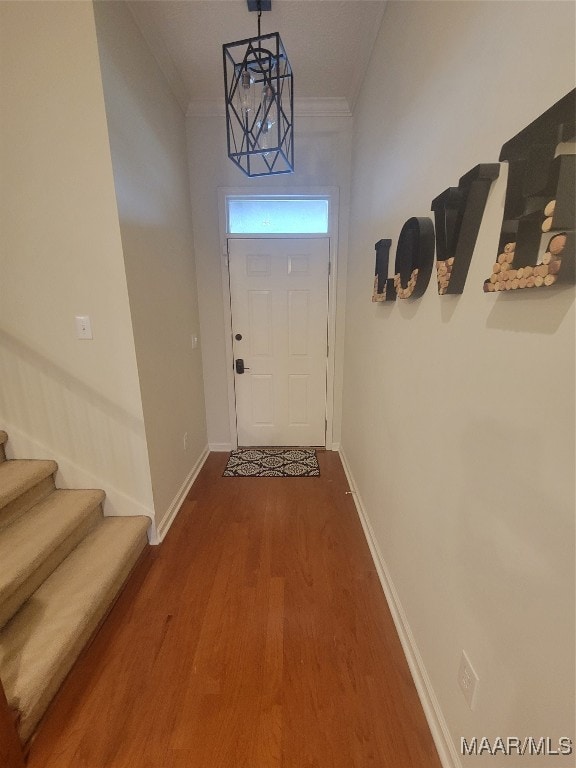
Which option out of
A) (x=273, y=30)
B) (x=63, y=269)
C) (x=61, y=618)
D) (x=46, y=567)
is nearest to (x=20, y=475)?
(x=46, y=567)

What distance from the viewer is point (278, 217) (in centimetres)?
263

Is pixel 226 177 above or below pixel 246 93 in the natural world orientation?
above

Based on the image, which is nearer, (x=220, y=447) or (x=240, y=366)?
(x=240, y=366)

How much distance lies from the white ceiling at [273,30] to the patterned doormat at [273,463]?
2986mm

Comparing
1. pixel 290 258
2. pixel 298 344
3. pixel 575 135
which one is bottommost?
pixel 298 344

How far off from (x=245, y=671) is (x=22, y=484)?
A: 140 centimetres

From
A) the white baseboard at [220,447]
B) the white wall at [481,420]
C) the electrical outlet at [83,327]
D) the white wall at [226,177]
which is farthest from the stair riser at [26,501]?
the white wall at [481,420]

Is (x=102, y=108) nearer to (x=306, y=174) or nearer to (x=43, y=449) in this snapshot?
(x=306, y=174)

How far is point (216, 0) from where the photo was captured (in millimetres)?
1609

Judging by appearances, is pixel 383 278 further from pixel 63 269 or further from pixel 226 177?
pixel 226 177

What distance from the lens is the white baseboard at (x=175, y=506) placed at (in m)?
1.89

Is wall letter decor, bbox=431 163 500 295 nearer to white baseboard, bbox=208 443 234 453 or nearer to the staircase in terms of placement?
the staircase

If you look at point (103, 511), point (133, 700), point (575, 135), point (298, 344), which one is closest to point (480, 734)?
point (133, 700)

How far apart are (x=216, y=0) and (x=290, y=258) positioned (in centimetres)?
147
